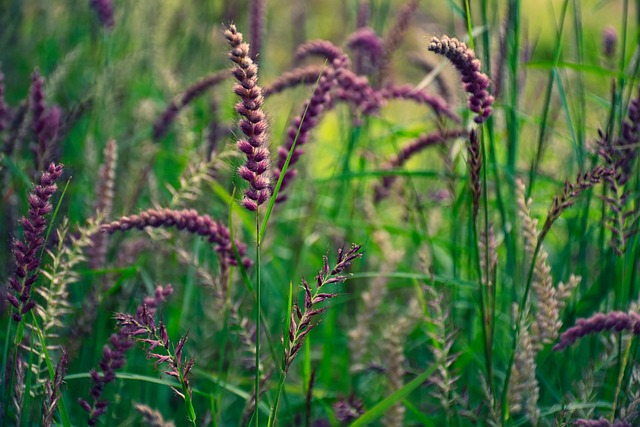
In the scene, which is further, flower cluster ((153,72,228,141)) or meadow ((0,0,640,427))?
flower cluster ((153,72,228,141))

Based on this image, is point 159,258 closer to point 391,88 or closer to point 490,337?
point 391,88

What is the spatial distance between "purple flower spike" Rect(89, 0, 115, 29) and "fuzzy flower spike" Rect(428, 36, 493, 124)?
153 centimetres

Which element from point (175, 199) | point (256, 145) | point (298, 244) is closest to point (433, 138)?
point (298, 244)

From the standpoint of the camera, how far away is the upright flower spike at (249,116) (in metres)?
1.13

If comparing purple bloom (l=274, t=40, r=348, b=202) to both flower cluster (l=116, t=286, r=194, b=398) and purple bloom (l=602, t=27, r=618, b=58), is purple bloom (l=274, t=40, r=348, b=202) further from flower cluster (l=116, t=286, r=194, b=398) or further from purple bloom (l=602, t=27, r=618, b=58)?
purple bloom (l=602, t=27, r=618, b=58)

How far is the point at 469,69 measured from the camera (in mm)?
1236

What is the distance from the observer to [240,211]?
6.83 ft

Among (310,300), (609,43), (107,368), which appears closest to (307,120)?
(310,300)

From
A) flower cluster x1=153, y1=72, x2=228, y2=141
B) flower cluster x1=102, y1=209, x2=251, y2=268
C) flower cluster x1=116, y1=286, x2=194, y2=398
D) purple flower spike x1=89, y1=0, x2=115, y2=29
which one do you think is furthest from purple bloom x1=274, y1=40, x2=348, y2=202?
purple flower spike x1=89, y1=0, x2=115, y2=29

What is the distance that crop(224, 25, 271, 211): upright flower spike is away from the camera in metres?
1.13

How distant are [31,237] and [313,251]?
1919 mm

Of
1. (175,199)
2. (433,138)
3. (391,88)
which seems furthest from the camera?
(391,88)

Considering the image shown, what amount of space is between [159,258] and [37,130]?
678 mm

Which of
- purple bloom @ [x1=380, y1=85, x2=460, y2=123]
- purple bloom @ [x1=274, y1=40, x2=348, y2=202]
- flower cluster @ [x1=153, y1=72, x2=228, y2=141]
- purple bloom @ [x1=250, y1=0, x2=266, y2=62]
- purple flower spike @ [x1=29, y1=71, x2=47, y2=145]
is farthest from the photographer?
purple bloom @ [x1=250, y1=0, x2=266, y2=62]
